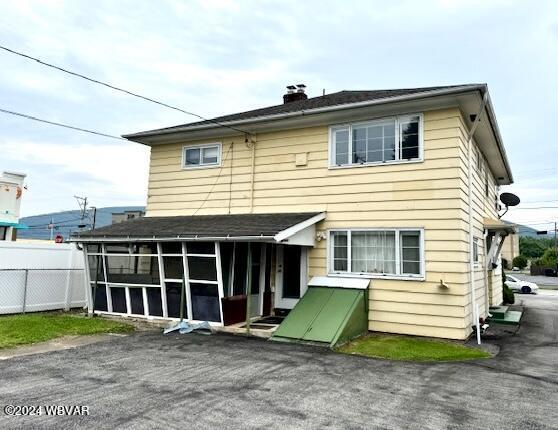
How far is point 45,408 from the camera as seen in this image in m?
4.38

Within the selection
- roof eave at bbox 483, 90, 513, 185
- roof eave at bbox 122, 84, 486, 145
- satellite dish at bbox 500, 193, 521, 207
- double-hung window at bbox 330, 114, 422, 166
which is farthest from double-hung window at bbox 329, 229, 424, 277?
satellite dish at bbox 500, 193, 521, 207

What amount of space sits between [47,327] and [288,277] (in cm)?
588

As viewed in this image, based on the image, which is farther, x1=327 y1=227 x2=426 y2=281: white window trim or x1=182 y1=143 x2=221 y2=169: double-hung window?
x1=182 y1=143 x2=221 y2=169: double-hung window

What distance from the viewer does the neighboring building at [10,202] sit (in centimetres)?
1709

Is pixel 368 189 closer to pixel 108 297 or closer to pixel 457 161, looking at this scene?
pixel 457 161

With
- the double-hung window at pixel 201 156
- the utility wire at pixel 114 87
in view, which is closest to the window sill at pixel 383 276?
the utility wire at pixel 114 87

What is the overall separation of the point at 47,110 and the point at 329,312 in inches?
321

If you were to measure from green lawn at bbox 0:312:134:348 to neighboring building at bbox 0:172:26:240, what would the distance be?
27.0 feet

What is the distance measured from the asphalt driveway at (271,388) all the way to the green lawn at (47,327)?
52.9 inches

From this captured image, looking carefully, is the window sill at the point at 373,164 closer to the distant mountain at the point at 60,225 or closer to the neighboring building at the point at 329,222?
the neighboring building at the point at 329,222

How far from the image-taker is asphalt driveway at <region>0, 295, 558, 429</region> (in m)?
4.20

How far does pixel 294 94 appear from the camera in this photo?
1527 cm

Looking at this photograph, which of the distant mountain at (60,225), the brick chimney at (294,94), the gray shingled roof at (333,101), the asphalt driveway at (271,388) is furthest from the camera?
the distant mountain at (60,225)

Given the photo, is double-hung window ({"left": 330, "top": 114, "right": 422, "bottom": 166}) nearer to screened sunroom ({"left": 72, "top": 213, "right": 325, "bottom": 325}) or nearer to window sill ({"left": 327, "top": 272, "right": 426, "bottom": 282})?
screened sunroom ({"left": 72, "top": 213, "right": 325, "bottom": 325})
